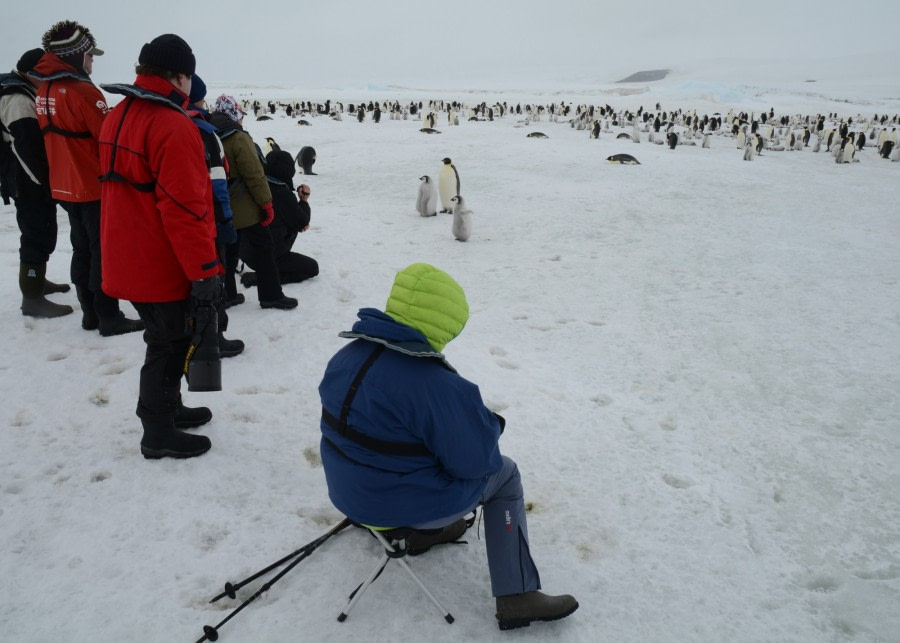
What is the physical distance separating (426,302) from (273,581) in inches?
42.1

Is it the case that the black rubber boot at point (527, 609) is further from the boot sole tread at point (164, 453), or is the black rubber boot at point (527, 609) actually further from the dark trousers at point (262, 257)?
the dark trousers at point (262, 257)

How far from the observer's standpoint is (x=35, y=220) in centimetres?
359

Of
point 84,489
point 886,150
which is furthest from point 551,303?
point 886,150

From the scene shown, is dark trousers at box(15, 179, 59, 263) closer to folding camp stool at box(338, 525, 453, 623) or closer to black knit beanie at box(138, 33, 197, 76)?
black knit beanie at box(138, 33, 197, 76)

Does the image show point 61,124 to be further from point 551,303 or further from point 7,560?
point 551,303

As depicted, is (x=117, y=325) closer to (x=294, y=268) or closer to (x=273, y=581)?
(x=294, y=268)

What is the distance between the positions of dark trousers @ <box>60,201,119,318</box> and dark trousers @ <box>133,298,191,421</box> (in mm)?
1116

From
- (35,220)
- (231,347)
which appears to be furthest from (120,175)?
(35,220)

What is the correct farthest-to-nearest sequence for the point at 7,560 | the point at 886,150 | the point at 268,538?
the point at 886,150 < the point at 268,538 < the point at 7,560

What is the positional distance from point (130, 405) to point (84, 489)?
0.71m

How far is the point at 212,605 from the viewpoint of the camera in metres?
1.89

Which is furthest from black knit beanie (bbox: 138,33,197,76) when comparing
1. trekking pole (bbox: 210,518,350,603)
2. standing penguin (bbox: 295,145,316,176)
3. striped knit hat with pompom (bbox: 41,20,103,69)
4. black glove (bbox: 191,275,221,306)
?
standing penguin (bbox: 295,145,316,176)

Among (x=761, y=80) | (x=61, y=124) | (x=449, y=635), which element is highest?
(x=761, y=80)

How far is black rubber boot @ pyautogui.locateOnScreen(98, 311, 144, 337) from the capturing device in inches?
144
